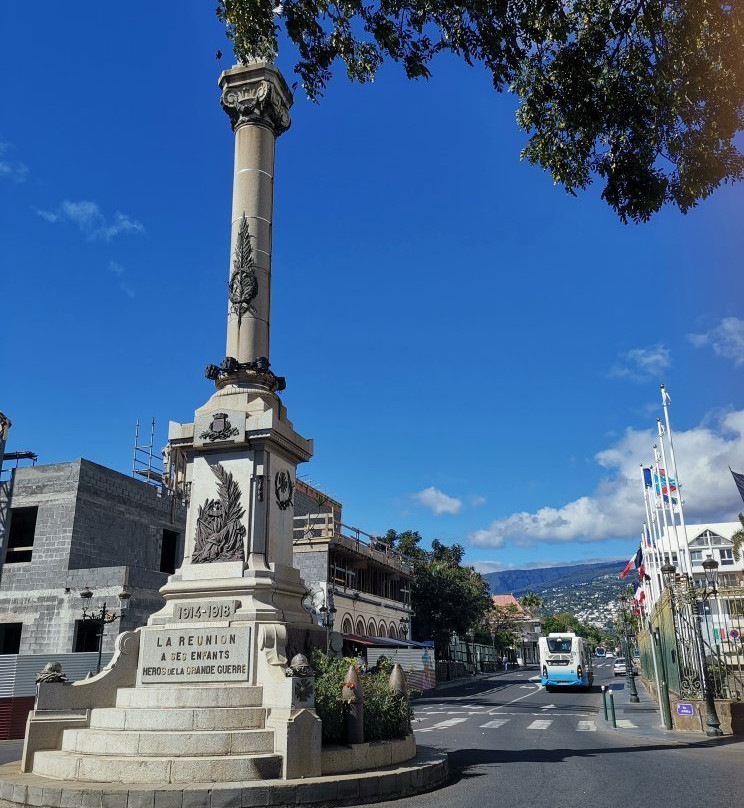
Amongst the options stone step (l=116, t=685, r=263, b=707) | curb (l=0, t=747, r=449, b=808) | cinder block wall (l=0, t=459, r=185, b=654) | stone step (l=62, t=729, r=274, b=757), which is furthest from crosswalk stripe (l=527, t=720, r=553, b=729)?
cinder block wall (l=0, t=459, r=185, b=654)

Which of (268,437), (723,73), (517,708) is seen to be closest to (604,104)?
(723,73)

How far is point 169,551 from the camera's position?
34031 millimetres

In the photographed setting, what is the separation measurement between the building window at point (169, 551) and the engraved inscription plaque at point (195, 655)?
77.1 ft

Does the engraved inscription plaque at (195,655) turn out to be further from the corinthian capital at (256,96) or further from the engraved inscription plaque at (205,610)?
the corinthian capital at (256,96)

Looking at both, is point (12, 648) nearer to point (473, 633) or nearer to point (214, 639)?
point (214, 639)

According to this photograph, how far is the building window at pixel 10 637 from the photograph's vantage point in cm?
2865

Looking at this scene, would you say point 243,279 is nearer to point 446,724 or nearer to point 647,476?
point 446,724

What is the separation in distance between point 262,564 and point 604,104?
26.9 feet

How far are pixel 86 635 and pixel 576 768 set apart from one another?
2094 centimetres

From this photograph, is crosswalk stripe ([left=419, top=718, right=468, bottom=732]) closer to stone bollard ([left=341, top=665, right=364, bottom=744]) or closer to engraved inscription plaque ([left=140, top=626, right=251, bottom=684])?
stone bollard ([left=341, top=665, right=364, bottom=744])

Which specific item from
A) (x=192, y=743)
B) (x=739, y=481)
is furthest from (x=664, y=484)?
(x=192, y=743)

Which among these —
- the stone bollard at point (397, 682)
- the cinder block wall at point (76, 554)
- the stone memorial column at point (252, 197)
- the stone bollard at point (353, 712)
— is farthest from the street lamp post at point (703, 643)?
the cinder block wall at point (76, 554)

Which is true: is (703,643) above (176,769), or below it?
above

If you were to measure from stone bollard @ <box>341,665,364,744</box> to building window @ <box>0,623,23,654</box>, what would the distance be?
2352 centimetres
